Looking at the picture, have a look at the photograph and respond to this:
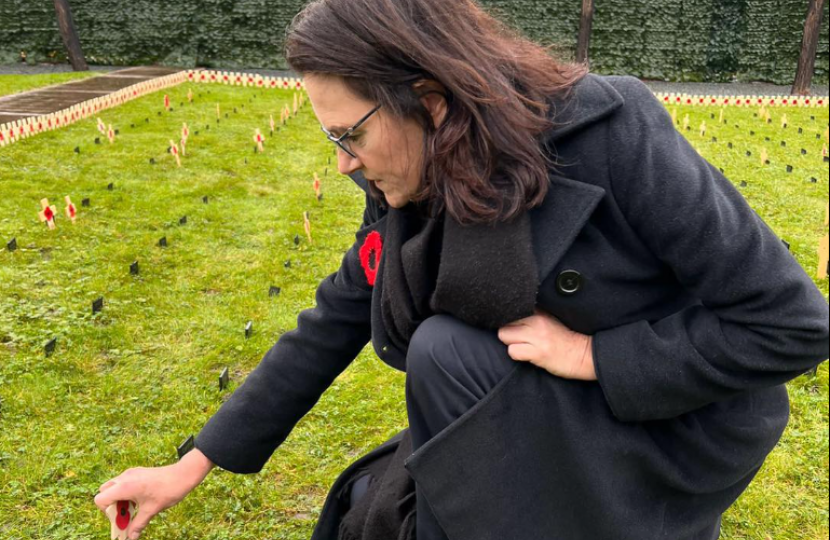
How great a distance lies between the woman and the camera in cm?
151

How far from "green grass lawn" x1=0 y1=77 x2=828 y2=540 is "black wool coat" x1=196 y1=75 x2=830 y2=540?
1037 mm

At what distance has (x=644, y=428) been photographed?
1664 mm

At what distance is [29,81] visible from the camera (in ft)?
36.5

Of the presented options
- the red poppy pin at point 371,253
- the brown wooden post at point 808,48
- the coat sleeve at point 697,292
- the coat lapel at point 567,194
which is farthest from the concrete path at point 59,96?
the brown wooden post at point 808,48

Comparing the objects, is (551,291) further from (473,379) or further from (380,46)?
(380,46)

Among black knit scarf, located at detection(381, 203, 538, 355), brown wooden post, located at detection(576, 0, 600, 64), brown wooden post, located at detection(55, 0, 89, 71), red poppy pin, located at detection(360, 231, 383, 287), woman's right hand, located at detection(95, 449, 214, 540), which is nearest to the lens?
black knit scarf, located at detection(381, 203, 538, 355)

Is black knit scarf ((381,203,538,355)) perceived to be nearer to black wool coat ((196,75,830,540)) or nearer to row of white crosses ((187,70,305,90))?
black wool coat ((196,75,830,540))

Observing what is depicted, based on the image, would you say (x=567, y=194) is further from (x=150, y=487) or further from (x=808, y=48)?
(x=808, y=48)

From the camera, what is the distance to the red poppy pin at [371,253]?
198cm

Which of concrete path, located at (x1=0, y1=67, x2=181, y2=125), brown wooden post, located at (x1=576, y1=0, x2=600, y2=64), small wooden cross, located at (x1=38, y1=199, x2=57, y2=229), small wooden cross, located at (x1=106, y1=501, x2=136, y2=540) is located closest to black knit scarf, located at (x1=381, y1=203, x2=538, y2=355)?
small wooden cross, located at (x1=106, y1=501, x2=136, y2=540)

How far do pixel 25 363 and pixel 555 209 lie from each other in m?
2.76

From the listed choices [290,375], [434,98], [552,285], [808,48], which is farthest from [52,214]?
[808,48]

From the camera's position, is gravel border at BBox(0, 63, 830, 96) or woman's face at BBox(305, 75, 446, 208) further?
gravel border at BBox(0, 63, 830, 96)

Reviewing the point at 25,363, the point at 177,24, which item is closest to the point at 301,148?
the point at 25,363
